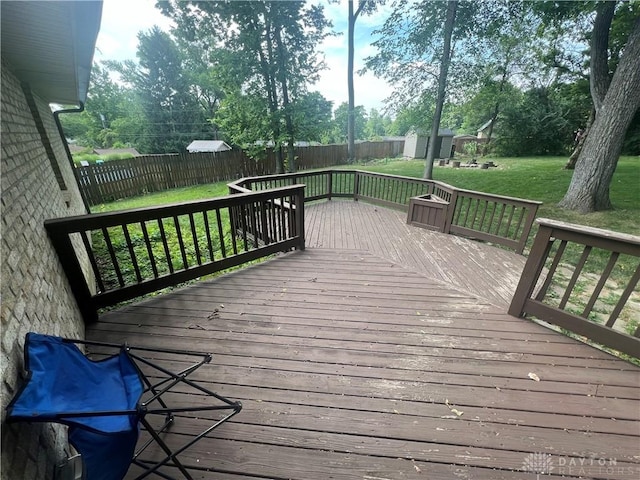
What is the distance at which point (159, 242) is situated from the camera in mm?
5098

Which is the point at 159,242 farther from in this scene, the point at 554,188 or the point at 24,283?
the point at 554,188

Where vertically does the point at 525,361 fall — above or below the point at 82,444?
A: below

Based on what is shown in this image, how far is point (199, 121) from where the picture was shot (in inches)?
1013

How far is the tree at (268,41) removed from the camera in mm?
8148

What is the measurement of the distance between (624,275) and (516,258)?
52.9 inches

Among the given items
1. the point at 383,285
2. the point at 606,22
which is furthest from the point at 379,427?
the point at 606,22

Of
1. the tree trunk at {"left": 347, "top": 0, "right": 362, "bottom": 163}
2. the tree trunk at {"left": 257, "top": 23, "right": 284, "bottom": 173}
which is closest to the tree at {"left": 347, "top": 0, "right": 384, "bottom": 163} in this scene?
the tree trunk at {"left": 347, "top": 0, "right": 362, "bottom": 163}

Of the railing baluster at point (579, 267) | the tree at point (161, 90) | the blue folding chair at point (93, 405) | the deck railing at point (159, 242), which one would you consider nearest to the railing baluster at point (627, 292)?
the railing baluster at point (579, 267)

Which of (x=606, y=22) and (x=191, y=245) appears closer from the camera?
(x=191, y=245)

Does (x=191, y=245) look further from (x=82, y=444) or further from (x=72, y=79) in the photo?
(x=82, y=444)

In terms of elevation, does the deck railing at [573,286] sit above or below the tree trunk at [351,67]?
below

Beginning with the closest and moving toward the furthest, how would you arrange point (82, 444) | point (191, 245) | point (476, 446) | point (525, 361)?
point (82, 444) → point (476, 446) → point (525, 361) → point (191, 245)

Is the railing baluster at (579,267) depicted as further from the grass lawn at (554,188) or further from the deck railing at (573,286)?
the grass lawn at (554,188)

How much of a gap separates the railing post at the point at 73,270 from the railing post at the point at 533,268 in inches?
145
